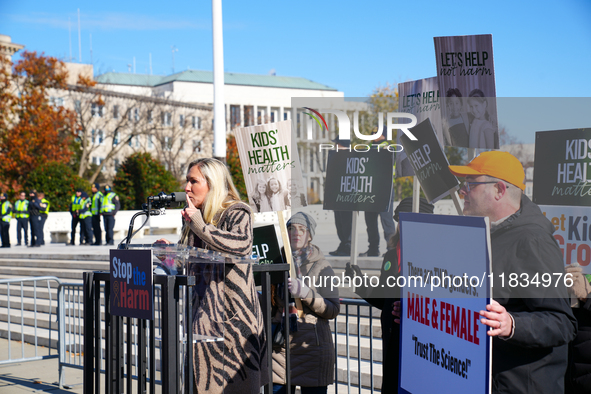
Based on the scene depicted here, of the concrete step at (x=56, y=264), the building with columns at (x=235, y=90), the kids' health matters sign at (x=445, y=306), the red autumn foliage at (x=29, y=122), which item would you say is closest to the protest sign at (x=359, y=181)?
the kids' health matters sign at (x=445, y=306)

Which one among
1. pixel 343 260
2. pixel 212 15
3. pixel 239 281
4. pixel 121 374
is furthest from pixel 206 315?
pixel 212 15

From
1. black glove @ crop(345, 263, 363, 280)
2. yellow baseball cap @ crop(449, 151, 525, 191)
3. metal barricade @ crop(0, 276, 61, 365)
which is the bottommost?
metal barricade @ crop(0, 276, 61, 365)

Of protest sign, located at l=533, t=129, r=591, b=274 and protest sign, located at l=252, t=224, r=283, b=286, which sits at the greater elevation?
protest sign, located at l=533, t=129, r=591, b=274

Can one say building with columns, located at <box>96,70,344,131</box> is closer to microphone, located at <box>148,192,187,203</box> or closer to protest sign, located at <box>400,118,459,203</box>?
microphone, located at <box>148,192,187,203</box>

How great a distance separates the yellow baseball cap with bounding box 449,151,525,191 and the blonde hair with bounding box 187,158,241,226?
139 cm

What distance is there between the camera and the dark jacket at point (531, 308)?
234cm

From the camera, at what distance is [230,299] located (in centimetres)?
317

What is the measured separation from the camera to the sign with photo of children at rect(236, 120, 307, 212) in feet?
12.3

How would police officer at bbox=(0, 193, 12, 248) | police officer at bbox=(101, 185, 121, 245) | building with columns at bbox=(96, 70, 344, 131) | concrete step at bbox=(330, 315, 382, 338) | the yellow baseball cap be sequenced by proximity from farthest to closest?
building with columns at bbox=(96, 70, 344, 131), police officer at bbox=(0, 193, 12, 248), police officer at bbox=(101, 185, 121, 245), concrete step at bbox=(330, 315, 382, 338), the yellow baseball cap

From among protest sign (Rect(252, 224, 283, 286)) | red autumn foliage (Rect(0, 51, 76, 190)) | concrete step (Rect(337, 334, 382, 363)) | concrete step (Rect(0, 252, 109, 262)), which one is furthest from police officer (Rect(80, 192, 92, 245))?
protest sign (Rect(252, 224, 283, 286))

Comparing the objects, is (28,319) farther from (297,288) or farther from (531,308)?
(531,308)

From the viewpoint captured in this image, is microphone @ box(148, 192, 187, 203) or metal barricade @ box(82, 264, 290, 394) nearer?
metal barricade @ box(82, 264, 290, 394)

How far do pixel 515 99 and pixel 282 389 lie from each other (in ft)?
7.17

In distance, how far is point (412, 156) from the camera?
125 inches
